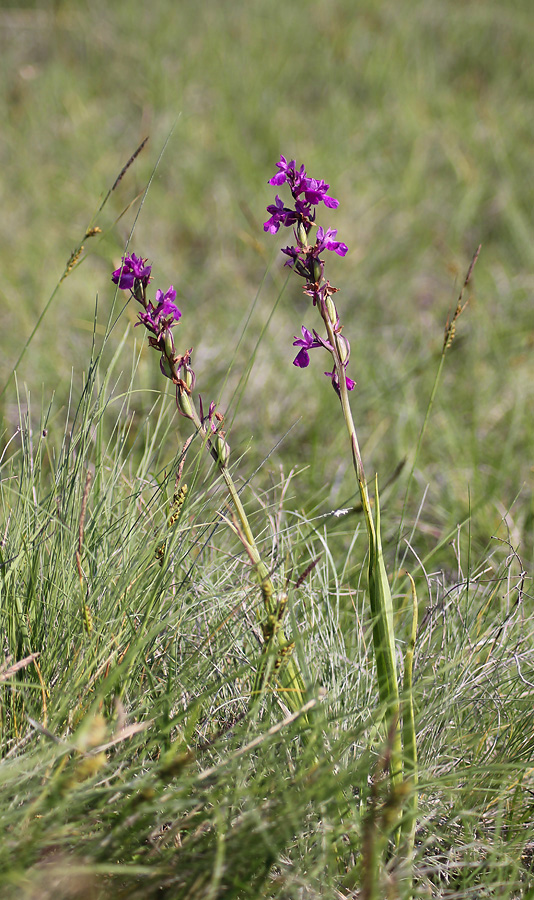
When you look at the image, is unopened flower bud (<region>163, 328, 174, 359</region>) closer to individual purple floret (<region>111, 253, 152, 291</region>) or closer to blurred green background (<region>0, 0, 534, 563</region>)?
individual purple floret (<region>111, 253, 152, 291</region>)

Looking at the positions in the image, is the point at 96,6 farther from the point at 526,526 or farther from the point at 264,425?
the point at 526,526

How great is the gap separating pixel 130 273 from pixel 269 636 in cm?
61

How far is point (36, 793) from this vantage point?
0.96 metres

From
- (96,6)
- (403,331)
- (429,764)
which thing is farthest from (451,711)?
(96,6)

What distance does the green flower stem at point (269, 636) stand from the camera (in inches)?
40.1

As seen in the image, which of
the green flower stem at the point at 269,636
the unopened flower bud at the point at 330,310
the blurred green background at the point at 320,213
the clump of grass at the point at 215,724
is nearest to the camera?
the clump of grass at the point at 215,724

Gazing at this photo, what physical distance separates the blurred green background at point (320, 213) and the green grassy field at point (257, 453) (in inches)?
0.9

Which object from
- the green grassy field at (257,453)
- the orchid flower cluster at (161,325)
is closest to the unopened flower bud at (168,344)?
the orchid flower cluster at (161,325)

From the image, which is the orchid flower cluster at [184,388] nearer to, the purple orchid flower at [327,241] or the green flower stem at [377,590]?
the green flower stem at [377,590]

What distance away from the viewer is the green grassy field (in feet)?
3.17

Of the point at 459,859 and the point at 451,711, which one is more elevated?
the point at 451,711

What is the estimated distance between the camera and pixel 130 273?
110 cm

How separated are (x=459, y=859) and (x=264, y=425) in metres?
1.69

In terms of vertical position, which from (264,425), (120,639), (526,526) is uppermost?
(264,425)
